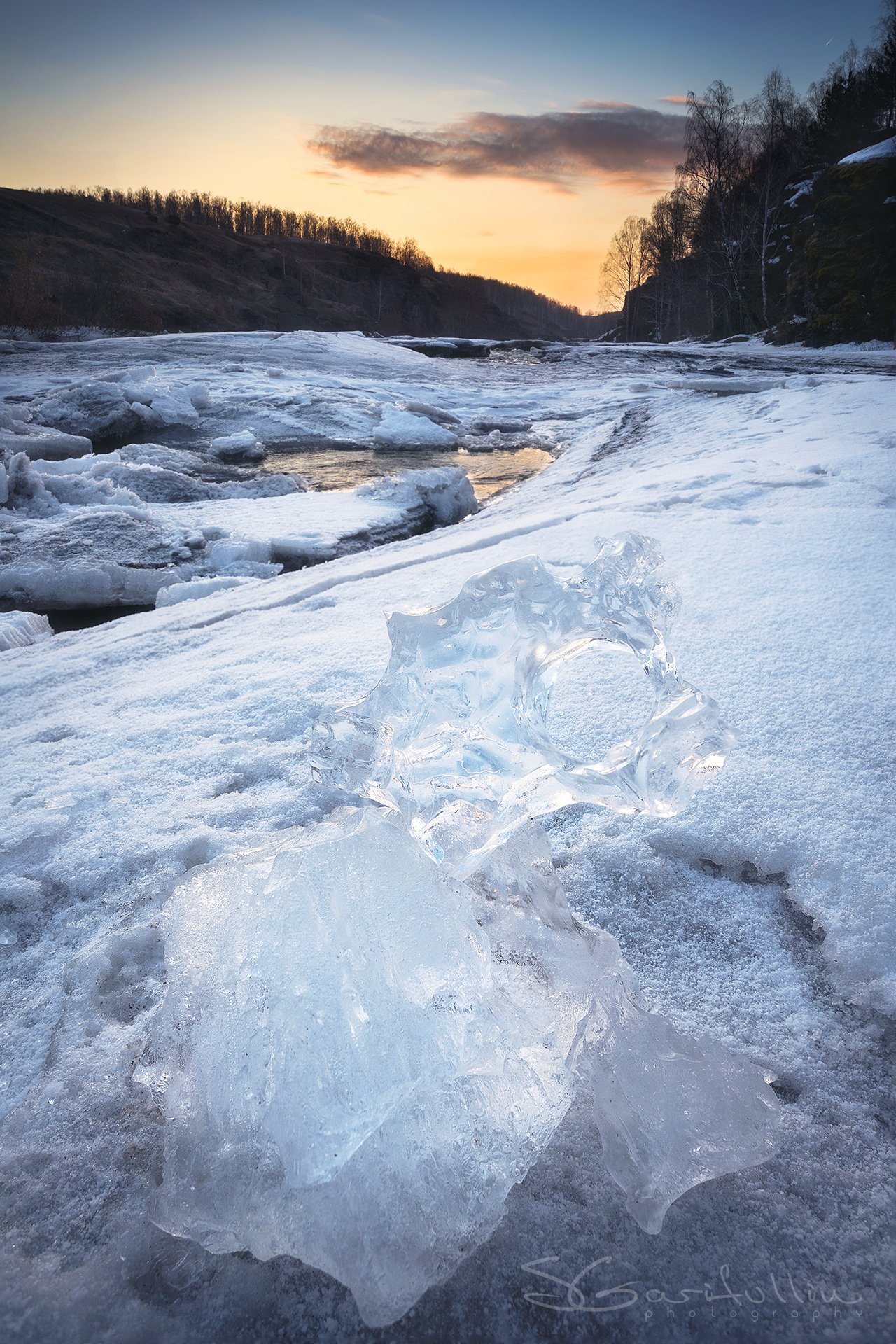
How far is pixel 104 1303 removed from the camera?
804 millimetres

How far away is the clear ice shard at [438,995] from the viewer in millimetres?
851

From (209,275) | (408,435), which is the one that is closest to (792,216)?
(408,435)

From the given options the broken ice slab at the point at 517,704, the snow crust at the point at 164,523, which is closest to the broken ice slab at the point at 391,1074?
the broken ice slab at the point at 517,704

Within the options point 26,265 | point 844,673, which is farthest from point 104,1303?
point 26,265

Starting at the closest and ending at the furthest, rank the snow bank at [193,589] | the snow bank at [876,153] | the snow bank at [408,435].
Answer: the snow bank at [193,589]
the snow bank at [408,435]
the snow bank at [876,153]

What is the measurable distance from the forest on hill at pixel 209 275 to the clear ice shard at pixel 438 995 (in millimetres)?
22251

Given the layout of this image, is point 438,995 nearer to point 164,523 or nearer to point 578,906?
point 578,906

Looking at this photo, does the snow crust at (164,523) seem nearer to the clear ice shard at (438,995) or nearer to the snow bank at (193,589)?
the snow bank at (193,589)

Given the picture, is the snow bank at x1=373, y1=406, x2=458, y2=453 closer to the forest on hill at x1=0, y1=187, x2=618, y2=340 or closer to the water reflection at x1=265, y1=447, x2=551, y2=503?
the water reflection at x1=265, y1=447, x2=551, y2=503

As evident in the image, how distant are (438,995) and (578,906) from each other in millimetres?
414

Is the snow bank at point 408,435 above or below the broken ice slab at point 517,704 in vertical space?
above

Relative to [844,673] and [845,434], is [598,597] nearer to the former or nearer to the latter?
[844,673]

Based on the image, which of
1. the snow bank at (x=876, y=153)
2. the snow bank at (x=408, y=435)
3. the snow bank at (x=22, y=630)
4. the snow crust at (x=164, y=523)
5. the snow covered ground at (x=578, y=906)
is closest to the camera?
the snow covered ground at (x=578, y=906)

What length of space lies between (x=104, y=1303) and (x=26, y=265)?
38.1m
